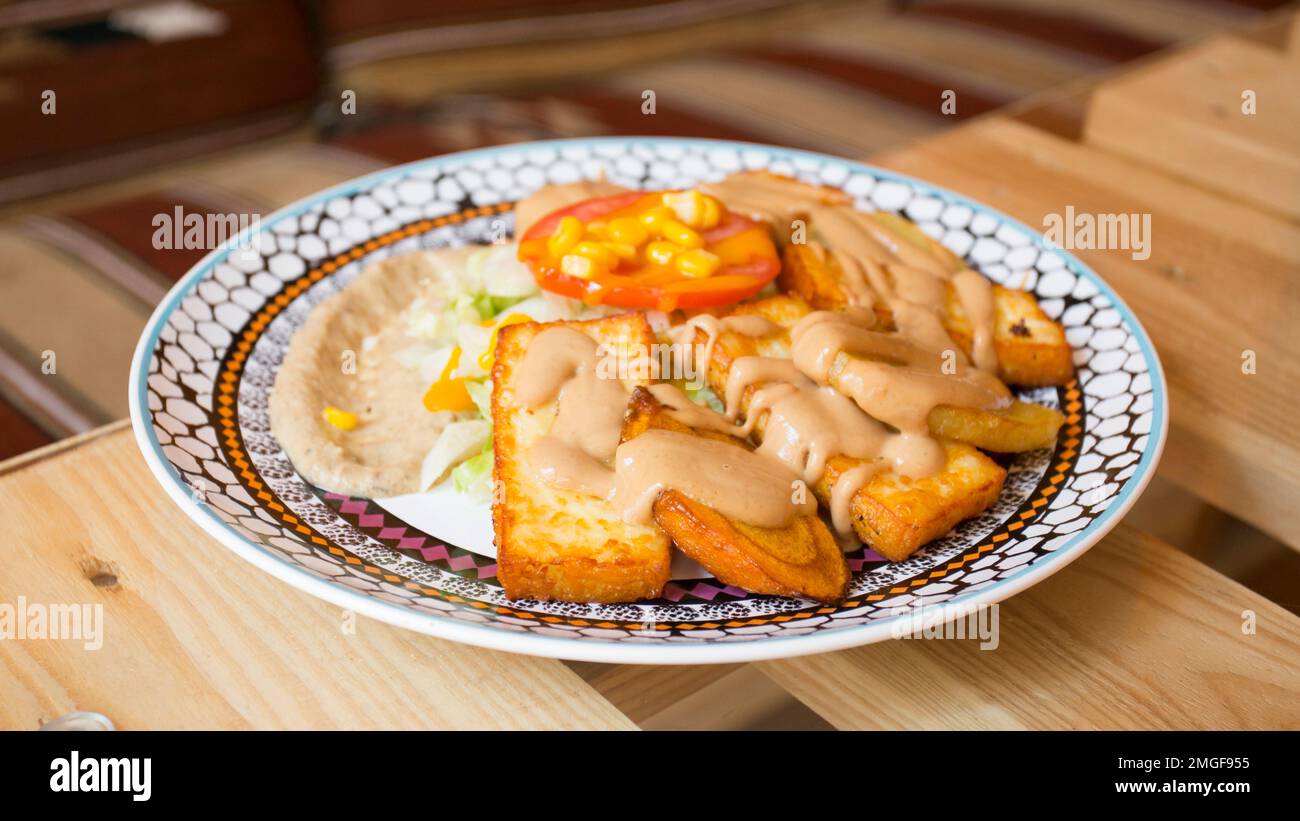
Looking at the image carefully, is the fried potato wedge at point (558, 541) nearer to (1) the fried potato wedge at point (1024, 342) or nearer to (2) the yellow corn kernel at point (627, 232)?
(2) the yellow corn kernel at point (627, 232)

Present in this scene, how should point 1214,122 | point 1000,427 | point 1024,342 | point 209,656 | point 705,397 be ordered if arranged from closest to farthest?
point 209,656 < point 1000,427 < point 705,397 < point 1024,342 < point 1214,122

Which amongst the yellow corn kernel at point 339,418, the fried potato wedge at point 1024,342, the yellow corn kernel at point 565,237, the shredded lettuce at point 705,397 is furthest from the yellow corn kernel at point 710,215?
the yellow corn kernel at point 339,418

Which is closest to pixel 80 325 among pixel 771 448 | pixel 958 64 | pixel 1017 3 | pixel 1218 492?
pixel 771 448

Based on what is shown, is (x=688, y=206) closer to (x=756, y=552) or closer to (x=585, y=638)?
(x=756, y=552)

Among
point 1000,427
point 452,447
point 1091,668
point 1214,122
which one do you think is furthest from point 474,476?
point 1214,122

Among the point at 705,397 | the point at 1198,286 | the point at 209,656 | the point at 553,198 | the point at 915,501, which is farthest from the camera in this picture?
the point at 1198,286
